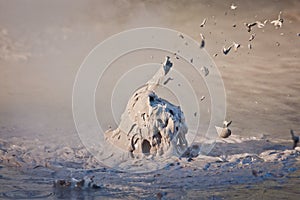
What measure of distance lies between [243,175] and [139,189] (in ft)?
36.2

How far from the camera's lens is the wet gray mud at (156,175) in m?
31.1

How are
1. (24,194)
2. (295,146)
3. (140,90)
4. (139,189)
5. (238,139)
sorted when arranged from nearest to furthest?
(24,194)
(139,189)
(140,90)
(295,146)
(238,139)

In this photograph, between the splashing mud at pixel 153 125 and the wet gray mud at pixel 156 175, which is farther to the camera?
the splashing mud at pixel 153 125

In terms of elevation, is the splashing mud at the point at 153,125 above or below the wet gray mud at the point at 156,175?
above

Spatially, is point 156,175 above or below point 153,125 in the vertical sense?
below

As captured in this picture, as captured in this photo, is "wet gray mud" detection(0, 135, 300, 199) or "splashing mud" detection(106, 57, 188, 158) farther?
"splashing mud" detection(106, 57, 188, 158)

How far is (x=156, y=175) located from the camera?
38125 millimetres

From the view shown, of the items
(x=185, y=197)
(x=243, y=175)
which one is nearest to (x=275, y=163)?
(x=243, y=175)

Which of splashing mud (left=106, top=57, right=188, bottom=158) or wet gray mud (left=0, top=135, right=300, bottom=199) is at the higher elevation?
splashing mud (left=106, top=57, right=188, bottom=158)

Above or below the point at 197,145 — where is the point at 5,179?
below

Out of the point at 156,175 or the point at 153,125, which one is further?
the point at 153,125

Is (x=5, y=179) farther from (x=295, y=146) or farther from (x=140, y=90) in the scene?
(x=295, y=146)

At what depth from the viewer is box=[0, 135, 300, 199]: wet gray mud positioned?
102 feet

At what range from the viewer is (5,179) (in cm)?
3522
